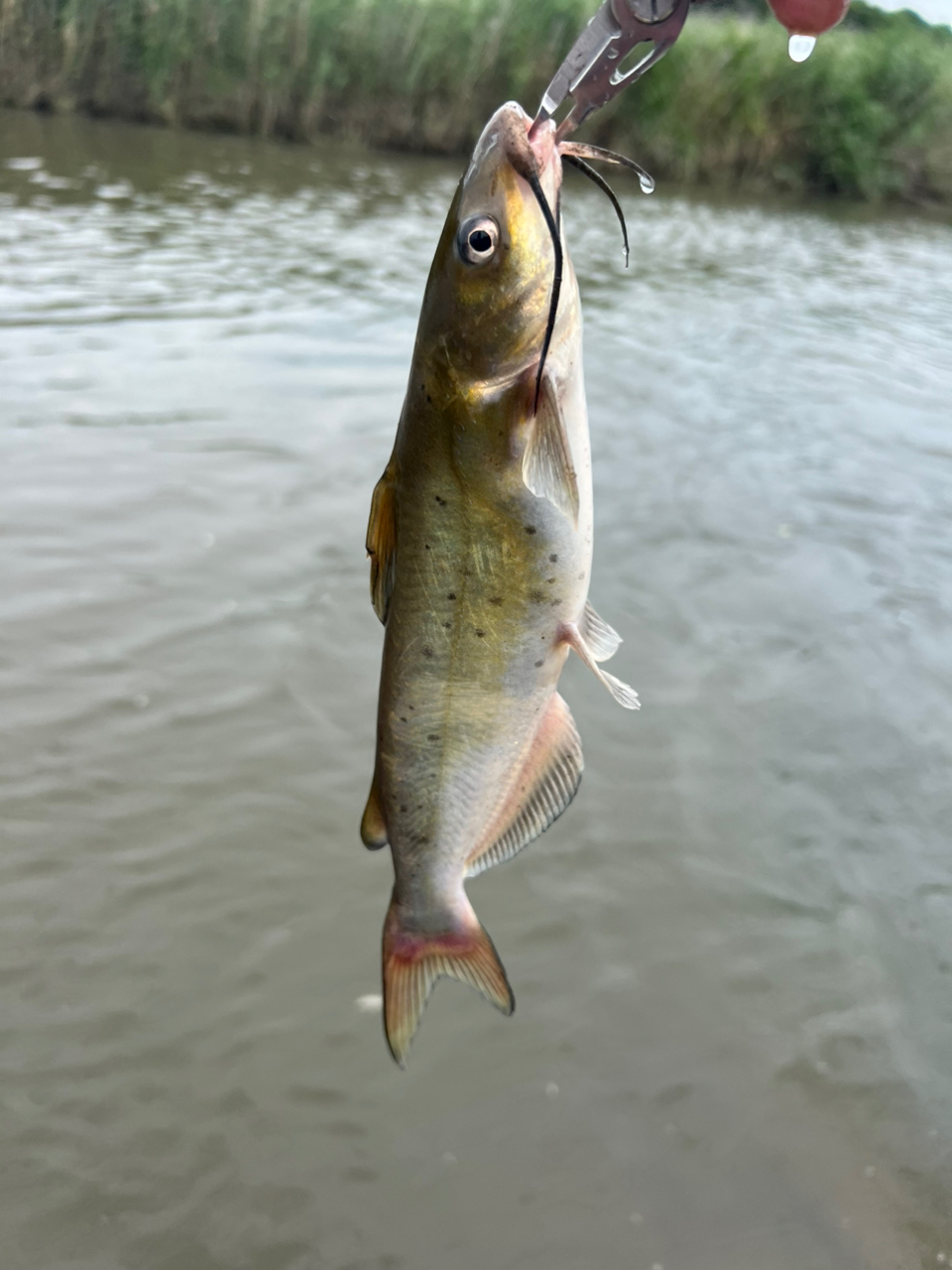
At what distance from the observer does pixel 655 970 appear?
3.38m

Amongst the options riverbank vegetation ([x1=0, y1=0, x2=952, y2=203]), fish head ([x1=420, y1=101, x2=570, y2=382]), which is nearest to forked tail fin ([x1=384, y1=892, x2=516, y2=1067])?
fish head ([x1=420, y1=101, x2=570, y2=382])

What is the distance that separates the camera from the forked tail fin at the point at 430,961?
6.88 feet

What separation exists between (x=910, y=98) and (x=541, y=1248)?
80.9 feet

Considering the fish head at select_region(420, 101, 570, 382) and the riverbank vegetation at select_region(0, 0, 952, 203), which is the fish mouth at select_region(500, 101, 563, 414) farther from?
the riverbank vegetation at select_region(0, 0, 952, 203)

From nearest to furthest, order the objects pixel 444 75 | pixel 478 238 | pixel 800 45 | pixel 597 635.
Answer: pixel 800 45 < pixel 478 238 < pixel 597 635 < pixel 444 75

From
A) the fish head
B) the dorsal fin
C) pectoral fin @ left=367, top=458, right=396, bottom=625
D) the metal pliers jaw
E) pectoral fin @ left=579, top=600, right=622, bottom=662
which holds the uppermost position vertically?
the metal pliers jaw

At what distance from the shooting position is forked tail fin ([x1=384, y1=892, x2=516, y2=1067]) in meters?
2.10

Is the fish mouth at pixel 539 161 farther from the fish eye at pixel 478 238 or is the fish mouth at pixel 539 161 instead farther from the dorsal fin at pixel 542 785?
the dorsal fin at pixel 542 785

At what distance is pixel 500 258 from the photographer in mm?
1615

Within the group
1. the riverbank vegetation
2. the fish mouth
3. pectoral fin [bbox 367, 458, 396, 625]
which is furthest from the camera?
the riverbank vegetation

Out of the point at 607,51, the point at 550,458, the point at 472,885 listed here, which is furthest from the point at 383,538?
the point at 472,885

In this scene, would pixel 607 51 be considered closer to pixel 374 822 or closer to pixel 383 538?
pixel 383 538

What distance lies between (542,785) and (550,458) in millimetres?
652

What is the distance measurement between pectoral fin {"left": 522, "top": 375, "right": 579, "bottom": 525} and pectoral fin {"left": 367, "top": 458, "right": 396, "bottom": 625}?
0.76 feet
